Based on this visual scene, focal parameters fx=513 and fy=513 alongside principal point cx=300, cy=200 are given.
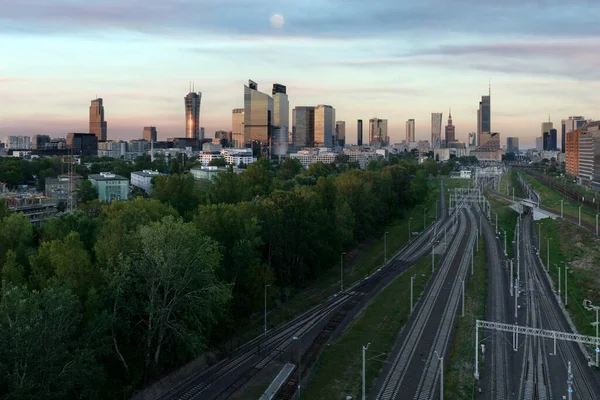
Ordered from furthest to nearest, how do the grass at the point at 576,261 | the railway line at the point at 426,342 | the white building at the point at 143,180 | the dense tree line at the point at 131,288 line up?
the white building at the point at 143,180, the grass at the point at 576,261, the railway line at the point at 426,342, the dense tree line at the point at 131,288

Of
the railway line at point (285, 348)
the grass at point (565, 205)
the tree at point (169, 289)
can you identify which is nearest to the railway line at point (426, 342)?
the railway line at point (285, 348)

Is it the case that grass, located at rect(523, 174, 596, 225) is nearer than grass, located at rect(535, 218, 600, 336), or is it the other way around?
grass, located at rect(535, 218, 600, 336)

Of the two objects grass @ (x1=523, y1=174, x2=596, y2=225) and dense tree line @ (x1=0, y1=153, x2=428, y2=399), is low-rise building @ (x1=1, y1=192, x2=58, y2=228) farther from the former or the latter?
grass @ (x1=523, y1=174, x2=596, y2=225)

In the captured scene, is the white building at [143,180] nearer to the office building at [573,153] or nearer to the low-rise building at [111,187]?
the low-rise building at [111,187]

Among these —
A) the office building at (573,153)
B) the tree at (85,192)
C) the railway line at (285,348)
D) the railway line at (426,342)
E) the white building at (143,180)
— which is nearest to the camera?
the railway line at (426,342)

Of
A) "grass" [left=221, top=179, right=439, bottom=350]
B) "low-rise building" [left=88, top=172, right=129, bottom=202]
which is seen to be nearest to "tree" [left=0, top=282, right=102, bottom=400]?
"grass" [left=221, top=179, right=439, bottom=350]

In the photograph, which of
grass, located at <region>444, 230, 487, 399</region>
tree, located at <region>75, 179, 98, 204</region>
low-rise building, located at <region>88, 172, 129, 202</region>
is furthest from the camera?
low-rise building, located at <region>88, 172, 129, 202</region>

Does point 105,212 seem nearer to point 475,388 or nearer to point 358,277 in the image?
point 358,277

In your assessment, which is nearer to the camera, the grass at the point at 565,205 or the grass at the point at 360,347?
the grass at the point at 360,347
